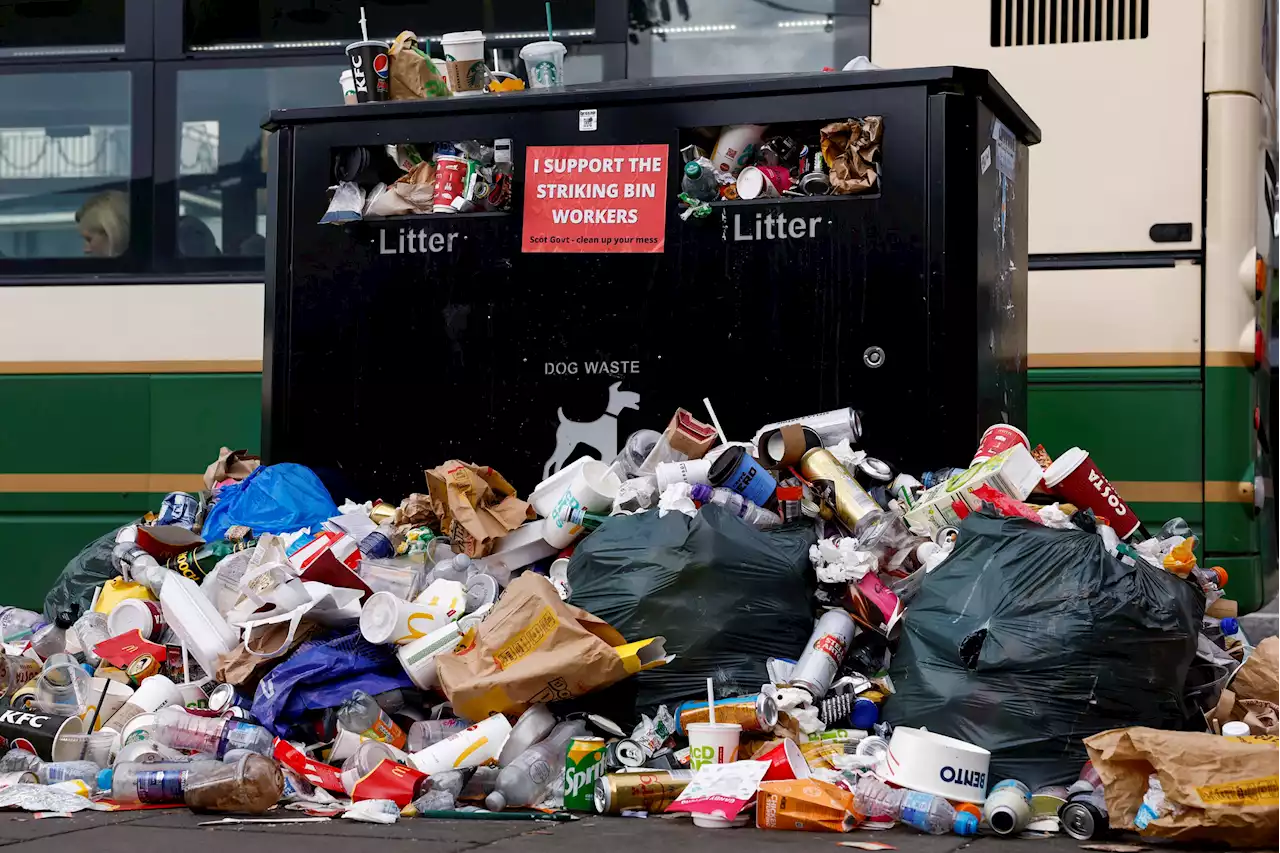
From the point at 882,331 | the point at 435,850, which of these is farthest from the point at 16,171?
the point at 435,850

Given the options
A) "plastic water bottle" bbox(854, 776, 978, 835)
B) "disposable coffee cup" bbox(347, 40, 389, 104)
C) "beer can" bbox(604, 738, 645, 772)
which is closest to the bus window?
"disposable coffee cup" bbox(347, 40, 389, 104)

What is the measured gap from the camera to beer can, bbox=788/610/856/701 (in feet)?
12.6

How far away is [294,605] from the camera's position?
13.5ft

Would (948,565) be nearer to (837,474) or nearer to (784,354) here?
(837,474)

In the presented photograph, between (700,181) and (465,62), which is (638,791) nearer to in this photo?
(700,181)

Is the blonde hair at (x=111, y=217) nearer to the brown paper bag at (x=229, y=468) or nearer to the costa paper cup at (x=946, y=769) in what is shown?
the brown paper bag at (x=229, y=468)

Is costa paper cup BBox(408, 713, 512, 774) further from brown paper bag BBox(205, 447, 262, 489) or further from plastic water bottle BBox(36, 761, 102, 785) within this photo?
brown paper bag BBox(205, 447, 262, 489)

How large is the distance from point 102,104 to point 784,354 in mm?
3065

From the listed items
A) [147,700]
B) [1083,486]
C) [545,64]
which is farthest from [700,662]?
[545,64]

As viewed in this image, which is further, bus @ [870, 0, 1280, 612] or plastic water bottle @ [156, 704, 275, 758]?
bus @ [870, 0, 1280, 612]

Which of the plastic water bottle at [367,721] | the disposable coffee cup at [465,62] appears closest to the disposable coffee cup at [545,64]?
the disposable coffee cup at [465,62]

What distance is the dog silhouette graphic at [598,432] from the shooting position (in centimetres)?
483

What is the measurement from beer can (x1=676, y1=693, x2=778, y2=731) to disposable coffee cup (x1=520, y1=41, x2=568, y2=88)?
232cm

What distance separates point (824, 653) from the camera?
3.91 metres
